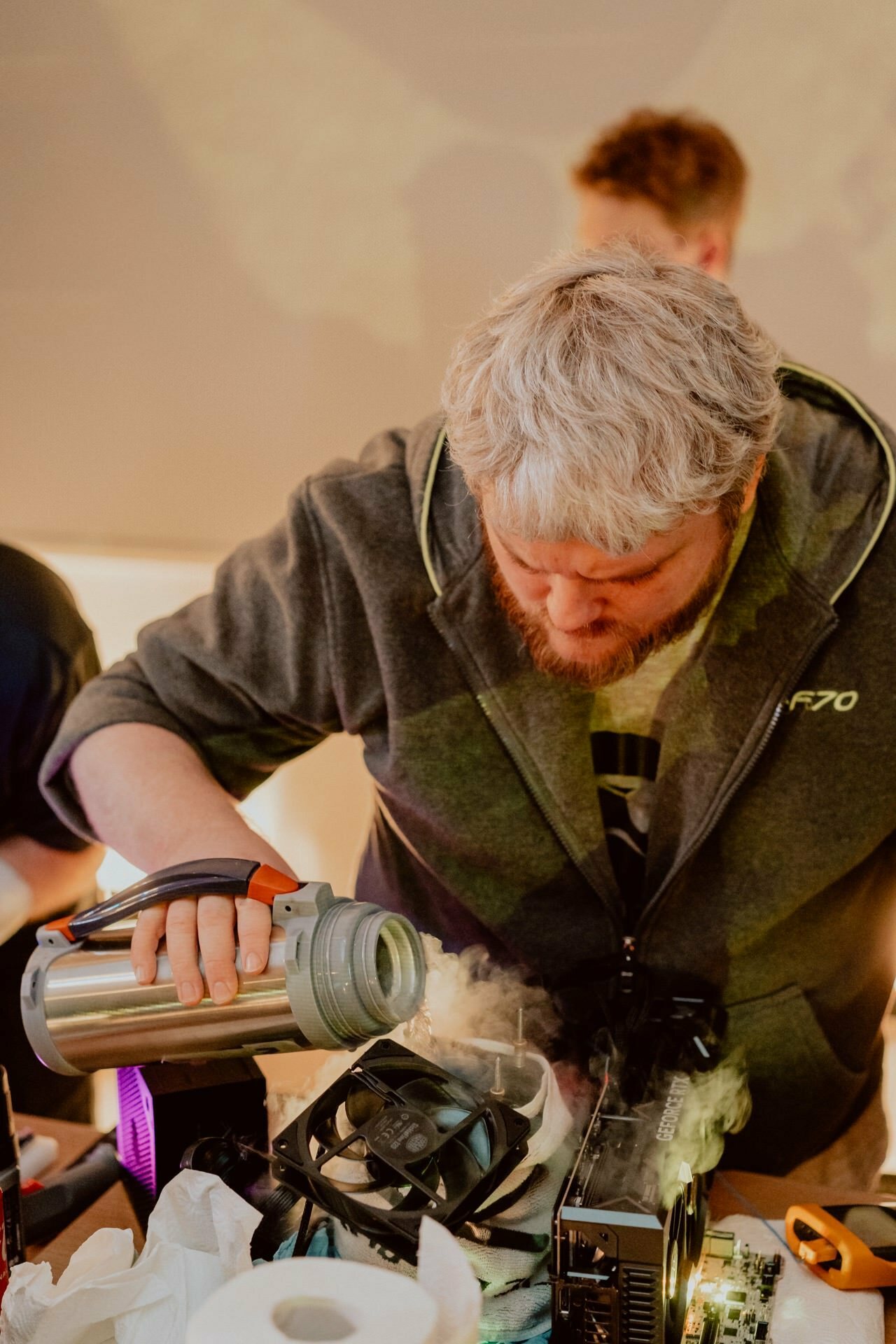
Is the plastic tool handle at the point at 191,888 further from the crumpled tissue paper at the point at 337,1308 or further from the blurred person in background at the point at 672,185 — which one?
the blurred person in background at the point at 672,185

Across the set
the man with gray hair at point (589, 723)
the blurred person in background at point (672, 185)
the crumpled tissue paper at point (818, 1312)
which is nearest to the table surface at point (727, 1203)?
the crumpled tissue paper at point (818, 1312)

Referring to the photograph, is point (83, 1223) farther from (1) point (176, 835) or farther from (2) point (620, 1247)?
(2) point (620, 1247)

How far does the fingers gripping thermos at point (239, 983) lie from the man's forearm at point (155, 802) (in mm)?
208

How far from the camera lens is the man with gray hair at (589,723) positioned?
4.15 feet

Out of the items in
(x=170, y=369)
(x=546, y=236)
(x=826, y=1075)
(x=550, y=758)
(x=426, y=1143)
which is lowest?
(x=826, y=1075)

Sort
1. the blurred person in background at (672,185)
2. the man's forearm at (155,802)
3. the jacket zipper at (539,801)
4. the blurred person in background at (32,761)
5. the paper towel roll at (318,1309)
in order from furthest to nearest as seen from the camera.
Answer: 1. the blurred person in background at (672,185)
2. the blurred person in background at (32,761)
3. the jacket zipper at (539,801)
4. the man's forearm at (155,802)
5. the paper towel roll at (318,1309)

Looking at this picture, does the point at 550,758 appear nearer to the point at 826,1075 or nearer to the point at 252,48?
the point at 826,1075

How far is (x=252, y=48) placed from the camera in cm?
240

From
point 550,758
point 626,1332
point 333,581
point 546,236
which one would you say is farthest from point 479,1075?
point 546,236

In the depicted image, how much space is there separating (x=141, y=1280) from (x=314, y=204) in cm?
220

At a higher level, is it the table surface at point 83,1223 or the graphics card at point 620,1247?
the graphics card at point 620,1247

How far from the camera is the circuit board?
0.92 meters

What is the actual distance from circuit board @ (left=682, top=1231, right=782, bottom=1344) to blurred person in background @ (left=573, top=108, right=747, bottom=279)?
174 centimetres

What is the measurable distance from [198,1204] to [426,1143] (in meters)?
0.22
